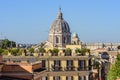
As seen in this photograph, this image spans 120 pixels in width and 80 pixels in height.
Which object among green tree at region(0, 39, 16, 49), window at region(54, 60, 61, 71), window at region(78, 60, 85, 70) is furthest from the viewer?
green tree at region(0, 39, 16, 49)

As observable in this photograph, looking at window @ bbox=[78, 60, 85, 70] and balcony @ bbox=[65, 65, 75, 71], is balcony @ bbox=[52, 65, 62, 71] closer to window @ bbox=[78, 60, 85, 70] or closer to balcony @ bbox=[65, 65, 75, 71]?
balcony @ bbox=[65, 65, 75, 71]

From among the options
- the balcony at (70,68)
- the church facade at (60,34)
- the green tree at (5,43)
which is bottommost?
the balcony at (70,68)

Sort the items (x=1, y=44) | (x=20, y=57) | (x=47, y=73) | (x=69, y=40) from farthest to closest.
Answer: (x=69, y=40) < (x=1, y=44) < (x=20, y=57) < (x=47, y=73)

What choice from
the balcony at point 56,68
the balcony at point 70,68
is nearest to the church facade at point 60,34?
the balcony at point 56,68

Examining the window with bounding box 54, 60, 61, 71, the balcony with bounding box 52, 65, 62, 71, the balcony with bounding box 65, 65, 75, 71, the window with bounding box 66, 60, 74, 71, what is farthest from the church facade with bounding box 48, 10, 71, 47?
the balcony with bounding box 65, 65, 75, 71

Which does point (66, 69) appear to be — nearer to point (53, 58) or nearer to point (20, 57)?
point (53, 58)

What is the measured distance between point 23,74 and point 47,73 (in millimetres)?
14008

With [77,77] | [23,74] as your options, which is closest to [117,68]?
[23,74]

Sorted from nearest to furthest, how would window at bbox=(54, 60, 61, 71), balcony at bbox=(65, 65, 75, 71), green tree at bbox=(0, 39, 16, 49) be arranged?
balcony at bbox=(65, 65, 75, 71) → window at bbox=(54, 60, 61, 71) → green tree at bbox=(0, 39, 16, 49)

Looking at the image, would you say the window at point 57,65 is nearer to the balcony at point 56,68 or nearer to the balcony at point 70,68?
the balcony at point 56,68

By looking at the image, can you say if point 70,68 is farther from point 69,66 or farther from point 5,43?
point 5,43

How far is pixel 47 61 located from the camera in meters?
66.9

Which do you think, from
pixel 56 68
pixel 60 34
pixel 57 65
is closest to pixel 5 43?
pixel 60 34

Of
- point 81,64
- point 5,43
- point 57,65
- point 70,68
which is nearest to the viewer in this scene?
point 70,68
